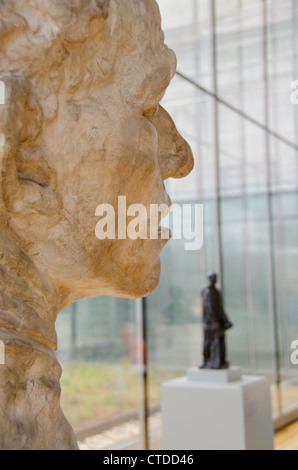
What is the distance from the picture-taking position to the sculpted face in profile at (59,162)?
1.12m

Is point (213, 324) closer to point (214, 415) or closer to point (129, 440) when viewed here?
point (214, 415)

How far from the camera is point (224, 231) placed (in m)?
7.79

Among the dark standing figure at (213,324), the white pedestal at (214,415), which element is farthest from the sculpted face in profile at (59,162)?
the dark standing figure at (213,324)

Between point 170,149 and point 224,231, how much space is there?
6.38 m

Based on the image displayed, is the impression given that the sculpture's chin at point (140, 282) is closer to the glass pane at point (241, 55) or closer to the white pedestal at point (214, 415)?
the white pedestal at point (214, 415)

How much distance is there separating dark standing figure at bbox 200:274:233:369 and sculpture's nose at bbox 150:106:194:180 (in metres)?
4.02

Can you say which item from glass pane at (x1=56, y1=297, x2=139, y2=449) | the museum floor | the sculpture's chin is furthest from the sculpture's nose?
glass pane at (x1=56, y1=297, x2=139, y2=449)

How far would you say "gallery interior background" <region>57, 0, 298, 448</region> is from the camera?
661cm

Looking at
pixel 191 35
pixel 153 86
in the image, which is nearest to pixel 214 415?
pixel 153 86

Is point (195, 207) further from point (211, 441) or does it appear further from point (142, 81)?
point (142, 81)

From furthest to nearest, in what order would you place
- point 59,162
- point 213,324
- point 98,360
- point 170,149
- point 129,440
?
point 98,360
point 129,440
point 213,324
point 170,149
point 59,162

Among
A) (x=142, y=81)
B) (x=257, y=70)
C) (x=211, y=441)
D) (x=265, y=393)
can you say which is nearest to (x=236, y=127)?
(x=257, y=70)

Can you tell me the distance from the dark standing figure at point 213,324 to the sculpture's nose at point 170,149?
402 cm

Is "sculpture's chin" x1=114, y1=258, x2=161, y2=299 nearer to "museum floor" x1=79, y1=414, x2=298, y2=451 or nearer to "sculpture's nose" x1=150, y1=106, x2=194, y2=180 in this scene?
"sculpture's nose" x1=150, y1=106, x2=194, y2=180
